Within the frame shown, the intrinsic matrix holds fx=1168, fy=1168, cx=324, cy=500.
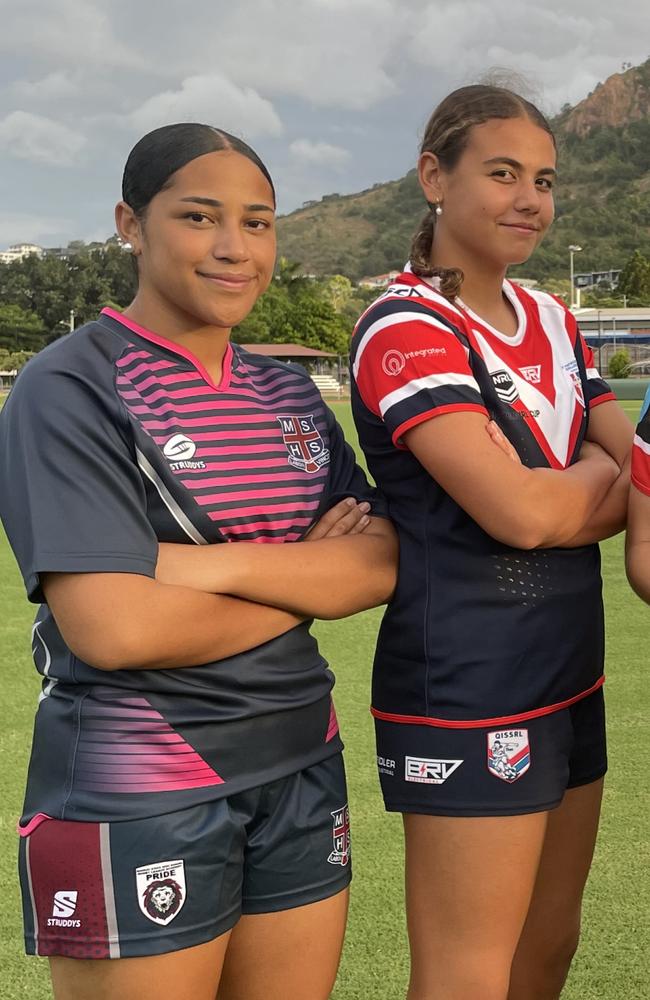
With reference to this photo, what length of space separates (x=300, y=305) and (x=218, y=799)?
240 ft

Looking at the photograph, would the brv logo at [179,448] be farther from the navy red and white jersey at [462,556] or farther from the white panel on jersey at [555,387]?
the white panel on jersey at [555,387]

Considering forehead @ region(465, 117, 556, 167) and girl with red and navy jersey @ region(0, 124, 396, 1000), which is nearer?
girl with red and navy jersey @ region(0, 124, 396, 1000)

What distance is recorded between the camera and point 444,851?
2035mm

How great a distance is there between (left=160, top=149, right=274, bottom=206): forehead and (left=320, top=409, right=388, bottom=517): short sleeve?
432 mm

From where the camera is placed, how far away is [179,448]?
1808mm

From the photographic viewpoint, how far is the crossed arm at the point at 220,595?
1689mm

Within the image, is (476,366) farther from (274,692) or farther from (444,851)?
(444,851)

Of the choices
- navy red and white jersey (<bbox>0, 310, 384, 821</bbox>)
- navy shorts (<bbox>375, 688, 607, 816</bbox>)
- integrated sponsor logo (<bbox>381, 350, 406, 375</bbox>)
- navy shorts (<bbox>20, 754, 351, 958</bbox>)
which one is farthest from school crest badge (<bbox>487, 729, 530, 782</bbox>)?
integrated sponsor logo (<bbox>381, 350, 406, 375</bbox>)

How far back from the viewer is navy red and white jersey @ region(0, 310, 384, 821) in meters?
1.69

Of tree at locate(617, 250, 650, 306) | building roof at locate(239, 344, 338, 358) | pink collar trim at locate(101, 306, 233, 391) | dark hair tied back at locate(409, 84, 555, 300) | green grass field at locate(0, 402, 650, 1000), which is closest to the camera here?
pink collar trim at locate(101, 306, 233, 391)

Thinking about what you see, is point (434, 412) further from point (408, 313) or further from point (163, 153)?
point (163, 153)

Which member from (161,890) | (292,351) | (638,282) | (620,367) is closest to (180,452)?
(161,890)

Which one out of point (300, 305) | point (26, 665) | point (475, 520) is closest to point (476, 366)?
point (475, 520)

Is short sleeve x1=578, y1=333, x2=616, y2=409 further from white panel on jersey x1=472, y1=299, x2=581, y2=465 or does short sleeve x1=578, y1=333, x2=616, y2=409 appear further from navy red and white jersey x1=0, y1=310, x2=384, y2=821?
navy red and white jersey x1=0, y1=310, x2=384, y2=821
